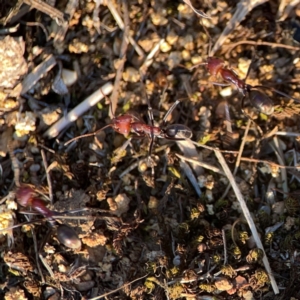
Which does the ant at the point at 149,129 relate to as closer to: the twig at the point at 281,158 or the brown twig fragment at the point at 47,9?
the twig at the point at 281,158

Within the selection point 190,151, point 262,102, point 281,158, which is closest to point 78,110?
point 190,151

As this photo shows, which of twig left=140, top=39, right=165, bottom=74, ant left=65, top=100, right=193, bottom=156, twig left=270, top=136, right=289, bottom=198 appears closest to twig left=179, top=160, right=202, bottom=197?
ant left=65, top=100, right=193, bottom=156

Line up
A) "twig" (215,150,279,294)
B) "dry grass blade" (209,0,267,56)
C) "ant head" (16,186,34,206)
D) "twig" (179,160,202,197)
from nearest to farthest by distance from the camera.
Answer: "twig" (215,150,279,294) < "ant head" (16,186,34,206) < "twig" (179,160,202,197) < "dry grass blade" (209,0,267,56)

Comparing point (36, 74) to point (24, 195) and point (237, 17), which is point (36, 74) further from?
point (237, 17)

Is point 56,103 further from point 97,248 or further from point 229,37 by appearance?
point 229,37

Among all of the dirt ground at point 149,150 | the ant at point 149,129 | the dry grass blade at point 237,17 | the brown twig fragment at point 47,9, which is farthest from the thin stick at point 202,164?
the brown twig fragment at point 47,9

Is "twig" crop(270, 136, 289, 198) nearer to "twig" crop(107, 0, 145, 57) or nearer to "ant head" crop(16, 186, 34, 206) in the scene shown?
"twig" crop(107, 0, 145, 57)
